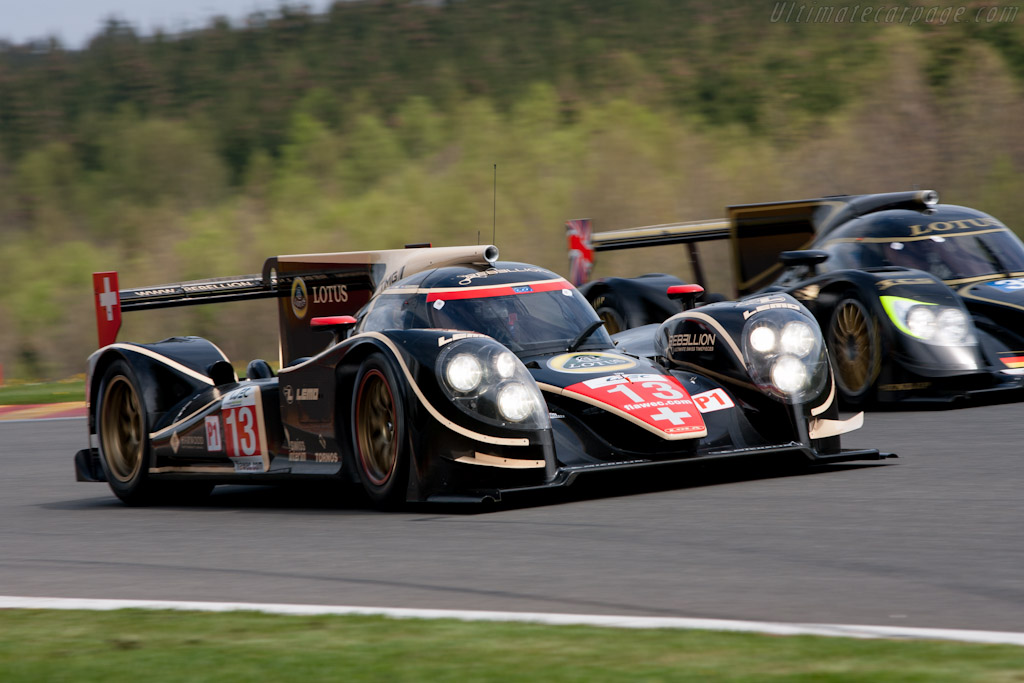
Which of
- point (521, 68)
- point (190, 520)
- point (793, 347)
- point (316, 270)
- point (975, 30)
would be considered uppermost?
point (521, 68)

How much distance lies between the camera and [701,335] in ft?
26.3

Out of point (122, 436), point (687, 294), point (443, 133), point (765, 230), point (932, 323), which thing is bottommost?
point (122, 436)

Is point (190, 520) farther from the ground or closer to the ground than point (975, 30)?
closer to the ground

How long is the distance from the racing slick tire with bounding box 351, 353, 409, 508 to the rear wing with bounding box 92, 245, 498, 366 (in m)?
1.64

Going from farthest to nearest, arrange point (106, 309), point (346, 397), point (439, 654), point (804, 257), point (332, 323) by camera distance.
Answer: point (106, 309)
point (804, 257)
point (332, 323)
point (346, 397)
point (439, 654)

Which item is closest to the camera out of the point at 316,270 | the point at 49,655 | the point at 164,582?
the point at 49,655

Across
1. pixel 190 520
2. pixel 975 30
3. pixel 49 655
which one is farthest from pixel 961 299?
pixel 975 30

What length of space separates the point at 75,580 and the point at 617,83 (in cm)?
6341

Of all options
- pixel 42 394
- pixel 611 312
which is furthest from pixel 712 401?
pixel 42 394

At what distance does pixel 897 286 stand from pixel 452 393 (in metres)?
5.29

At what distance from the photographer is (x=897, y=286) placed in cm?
1097

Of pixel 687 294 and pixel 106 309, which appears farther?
pixel 106 309

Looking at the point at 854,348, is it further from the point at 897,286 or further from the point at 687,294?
the point at 687,294

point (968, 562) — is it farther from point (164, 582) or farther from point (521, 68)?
point (521, 68)
